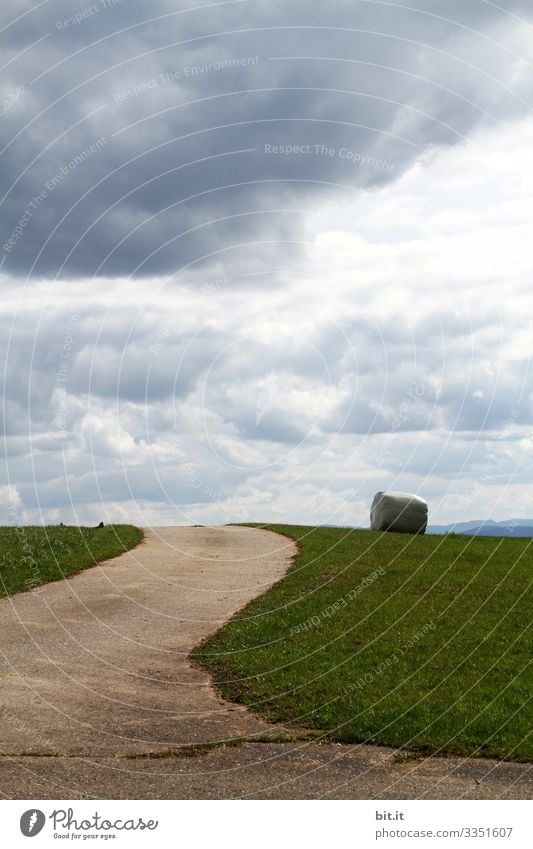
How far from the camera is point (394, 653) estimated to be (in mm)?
18922

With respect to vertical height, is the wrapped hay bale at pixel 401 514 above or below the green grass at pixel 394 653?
above

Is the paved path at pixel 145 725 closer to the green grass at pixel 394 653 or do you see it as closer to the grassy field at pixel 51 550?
the green grass at pixel 394 653

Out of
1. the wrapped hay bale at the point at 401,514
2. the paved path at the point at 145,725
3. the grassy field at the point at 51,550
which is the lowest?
the paved path at the point at 145,725

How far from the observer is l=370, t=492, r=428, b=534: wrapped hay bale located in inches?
1628

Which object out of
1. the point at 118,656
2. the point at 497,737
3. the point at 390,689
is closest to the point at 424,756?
the point at 497,737

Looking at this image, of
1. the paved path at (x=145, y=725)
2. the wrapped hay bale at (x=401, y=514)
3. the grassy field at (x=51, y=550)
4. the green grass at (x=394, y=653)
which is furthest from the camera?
the wrapped hay bale at (x=401, y=514)

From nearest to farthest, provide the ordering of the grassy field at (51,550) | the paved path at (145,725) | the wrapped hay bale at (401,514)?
the paved path at (145,725) < the grassy field at (51,550) < the wrapped hay bale at (401,514)

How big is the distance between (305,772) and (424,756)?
7.06ft

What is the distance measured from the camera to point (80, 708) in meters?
15.4

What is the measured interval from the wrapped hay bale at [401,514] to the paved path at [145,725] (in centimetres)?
1571

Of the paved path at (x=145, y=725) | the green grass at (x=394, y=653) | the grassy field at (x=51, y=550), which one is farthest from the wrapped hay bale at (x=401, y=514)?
the paved path at (x=145, y=725)

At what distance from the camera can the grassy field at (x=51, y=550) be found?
28873 millimetres

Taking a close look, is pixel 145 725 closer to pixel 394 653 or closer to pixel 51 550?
pixel 394 653
